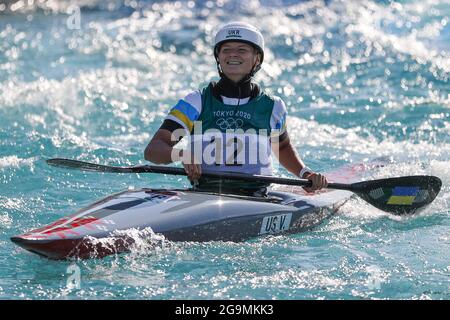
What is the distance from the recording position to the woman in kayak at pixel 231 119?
5918 millimetres

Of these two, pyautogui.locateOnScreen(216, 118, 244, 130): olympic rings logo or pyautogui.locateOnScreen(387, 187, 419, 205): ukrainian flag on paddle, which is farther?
pyautogui.locateOnScreen(387, 187, 419, 205): ukrainian flag on paddle

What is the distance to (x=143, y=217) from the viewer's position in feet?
17.4

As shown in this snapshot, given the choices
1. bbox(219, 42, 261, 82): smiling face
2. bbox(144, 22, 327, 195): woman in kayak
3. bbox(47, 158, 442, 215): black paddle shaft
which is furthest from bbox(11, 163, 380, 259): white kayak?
bbox(219, 42, 261, 82): smiling face

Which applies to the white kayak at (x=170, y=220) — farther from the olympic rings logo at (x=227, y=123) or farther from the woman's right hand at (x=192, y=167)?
the olympic rings logo at (x=227, y=123)

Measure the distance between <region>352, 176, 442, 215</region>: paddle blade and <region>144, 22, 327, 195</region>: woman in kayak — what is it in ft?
2.18

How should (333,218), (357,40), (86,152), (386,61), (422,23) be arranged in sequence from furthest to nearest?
(422,23)
(357,40)
(386,61)
(86,152)
(333,218)

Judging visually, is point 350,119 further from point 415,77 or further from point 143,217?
point 143,217

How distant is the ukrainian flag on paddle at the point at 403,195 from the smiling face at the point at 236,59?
1689 millimetres

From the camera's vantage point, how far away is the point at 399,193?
668 centimetres

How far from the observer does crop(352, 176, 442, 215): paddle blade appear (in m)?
6.64

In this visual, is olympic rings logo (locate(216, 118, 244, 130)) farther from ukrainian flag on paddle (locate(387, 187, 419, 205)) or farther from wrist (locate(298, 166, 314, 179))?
ukrainian flag on paddle (locate(387, 187, 419, 205))

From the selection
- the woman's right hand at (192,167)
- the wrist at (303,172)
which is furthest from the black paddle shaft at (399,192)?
the woman's right hand at (192,167)

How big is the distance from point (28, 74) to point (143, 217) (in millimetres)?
8353
